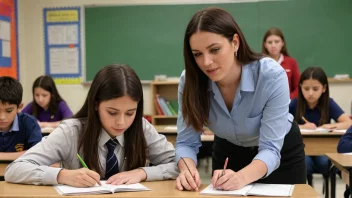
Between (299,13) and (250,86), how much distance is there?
443 centimetres

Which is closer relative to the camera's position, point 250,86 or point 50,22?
point 250,86

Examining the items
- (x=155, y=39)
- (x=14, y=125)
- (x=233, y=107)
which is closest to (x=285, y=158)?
(x=233, y=107)

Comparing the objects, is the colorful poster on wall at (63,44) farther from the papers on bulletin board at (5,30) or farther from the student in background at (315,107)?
the student in background at (315,107)

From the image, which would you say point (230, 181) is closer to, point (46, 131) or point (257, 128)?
point (257, 128)

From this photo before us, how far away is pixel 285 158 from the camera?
186 centimetres

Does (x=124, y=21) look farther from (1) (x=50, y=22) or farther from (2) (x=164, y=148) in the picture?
(2) (x=164, y=148)

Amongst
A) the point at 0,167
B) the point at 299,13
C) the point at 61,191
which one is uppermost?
the point at 299,13

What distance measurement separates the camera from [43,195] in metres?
1.45

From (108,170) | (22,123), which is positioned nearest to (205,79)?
(108,170)

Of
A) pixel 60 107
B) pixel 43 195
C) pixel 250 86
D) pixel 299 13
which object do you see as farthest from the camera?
pixel 299 13

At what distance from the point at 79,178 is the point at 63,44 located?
496 cm

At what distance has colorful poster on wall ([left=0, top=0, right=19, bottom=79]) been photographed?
5.54m

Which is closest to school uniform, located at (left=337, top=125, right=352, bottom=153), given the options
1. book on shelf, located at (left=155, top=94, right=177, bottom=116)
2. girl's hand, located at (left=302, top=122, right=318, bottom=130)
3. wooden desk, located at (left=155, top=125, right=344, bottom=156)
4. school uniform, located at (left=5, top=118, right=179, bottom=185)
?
wooden desk, located at (left=155, top=125, right=344, bottom=156)

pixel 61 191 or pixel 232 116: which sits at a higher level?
pixel 232 116
